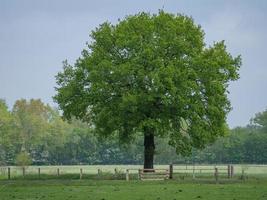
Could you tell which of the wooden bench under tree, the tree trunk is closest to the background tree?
the tree trunk

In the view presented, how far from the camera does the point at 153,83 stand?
2335 inches

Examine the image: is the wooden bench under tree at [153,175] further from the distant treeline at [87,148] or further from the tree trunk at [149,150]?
the distant treeline at [87,148]

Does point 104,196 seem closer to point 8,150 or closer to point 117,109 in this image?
point 117,109

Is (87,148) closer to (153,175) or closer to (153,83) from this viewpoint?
(153,83)

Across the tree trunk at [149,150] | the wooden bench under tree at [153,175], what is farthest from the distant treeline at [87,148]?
the wooden bench under tree at [153,175]

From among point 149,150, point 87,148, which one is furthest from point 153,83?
point 87,148

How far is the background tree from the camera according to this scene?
59750mm

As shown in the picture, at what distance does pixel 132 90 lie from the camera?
60.9 m

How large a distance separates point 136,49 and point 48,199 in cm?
3091

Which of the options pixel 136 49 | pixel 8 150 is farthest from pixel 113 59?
pixel 8 150

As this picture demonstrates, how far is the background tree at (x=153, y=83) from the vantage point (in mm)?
59750

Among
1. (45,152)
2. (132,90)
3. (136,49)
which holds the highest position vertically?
(136,49)

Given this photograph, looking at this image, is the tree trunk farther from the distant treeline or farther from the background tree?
the distant treeline

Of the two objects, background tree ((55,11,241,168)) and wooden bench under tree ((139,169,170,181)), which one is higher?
background tree ((55,11,241,168))
